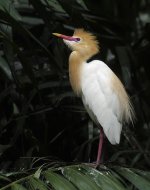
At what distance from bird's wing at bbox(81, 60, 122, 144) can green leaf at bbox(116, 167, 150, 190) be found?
1.07ft

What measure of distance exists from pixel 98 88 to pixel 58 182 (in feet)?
2.56

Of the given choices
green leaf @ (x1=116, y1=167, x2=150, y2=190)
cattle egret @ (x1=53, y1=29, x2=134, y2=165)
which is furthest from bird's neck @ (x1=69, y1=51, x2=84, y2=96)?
green leaf @ (x1=116, y1=167, x2=150, y2=190)

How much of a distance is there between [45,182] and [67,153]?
3.72 feet

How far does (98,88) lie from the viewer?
2172 millimetres

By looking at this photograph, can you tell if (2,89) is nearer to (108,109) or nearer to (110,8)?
(108,109)

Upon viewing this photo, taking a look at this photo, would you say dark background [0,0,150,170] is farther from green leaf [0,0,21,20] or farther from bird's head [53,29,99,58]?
green leaf [0,0,21,20]

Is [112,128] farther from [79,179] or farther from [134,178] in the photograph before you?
[79,179]

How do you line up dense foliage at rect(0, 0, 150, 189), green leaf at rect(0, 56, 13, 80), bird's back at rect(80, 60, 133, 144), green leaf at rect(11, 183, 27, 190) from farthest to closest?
dense foliage at rect(0, 0, 150, 189) → bird's back at rect(80, 60, 133, 144) → green leaf at rect(0, 56, 13, 80) → green leaf at rect(11, 183, 27, 190)

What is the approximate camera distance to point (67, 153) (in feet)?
8.82

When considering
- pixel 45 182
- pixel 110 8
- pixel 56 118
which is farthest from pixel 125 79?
pixel 45 182

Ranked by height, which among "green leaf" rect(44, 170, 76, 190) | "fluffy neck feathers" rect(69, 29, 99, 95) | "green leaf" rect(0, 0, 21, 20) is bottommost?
"green leaf" rect(44, 170, 76, 190)

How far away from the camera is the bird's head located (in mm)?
2213

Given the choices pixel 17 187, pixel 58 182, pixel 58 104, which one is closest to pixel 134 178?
pixel 58 182

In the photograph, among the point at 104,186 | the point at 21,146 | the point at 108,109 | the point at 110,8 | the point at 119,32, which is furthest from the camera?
the point at 110,8
